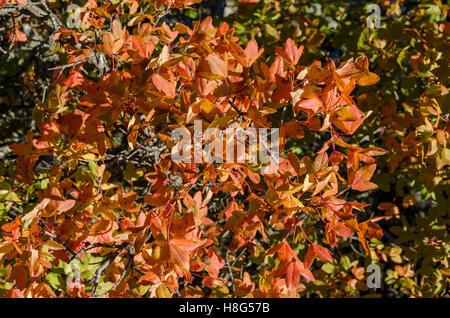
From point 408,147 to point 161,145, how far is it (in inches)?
46.9

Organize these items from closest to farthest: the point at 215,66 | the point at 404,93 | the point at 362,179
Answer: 1. the point at 215,66
2. the point at 362,179
3. the point at 404,93

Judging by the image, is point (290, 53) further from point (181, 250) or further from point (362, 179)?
point (181, 250)

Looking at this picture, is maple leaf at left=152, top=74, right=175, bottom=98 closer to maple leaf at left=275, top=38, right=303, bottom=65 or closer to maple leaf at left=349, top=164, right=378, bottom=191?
maple leaf at left=275, top=38, right=303, bottom=65

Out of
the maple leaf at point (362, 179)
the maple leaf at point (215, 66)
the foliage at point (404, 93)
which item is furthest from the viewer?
the foliage at point (404, 93)

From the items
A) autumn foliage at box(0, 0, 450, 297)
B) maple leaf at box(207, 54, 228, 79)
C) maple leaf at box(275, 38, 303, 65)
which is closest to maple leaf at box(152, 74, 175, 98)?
autumn foliage at box(0, 0, 450, 297)

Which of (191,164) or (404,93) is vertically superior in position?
(404,93)

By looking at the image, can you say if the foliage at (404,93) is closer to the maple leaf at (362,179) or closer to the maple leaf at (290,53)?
the maple leaf at (362,179)

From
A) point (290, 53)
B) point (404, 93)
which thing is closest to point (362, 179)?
point (290, 53)

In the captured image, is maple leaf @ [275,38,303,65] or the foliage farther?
the foliage

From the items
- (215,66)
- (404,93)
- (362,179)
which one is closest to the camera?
(215,66)

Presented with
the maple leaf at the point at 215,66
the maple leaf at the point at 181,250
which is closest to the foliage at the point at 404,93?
the maple leaf at the point at 215,66

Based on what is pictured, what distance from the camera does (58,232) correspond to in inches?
52.5

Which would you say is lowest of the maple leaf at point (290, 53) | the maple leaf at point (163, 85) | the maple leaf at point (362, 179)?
the maple leaf at point (362, 179)
